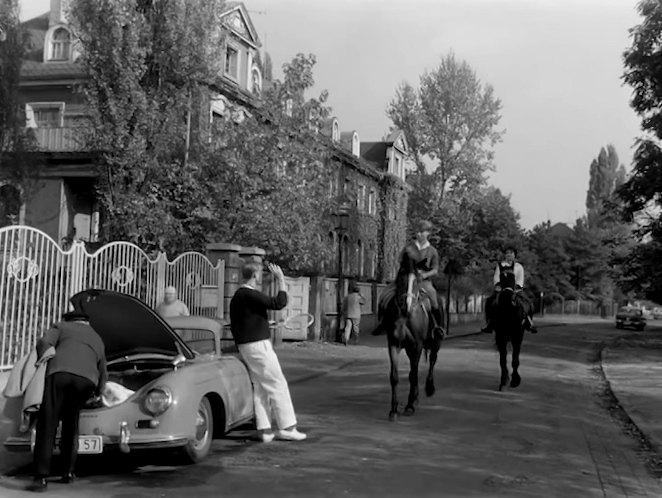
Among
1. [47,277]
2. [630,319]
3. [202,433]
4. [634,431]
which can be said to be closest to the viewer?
[202,433]

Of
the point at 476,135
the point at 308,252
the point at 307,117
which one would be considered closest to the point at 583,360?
the point at 308,252

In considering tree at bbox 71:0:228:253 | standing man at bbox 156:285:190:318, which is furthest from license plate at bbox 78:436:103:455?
tree at bbox 71:0:228:253

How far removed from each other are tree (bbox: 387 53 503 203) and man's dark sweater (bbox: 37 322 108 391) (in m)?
46.4

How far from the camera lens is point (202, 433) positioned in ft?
22.5

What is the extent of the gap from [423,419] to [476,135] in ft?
146

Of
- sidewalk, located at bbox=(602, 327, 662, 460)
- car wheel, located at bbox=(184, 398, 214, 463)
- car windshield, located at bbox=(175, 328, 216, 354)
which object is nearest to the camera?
car wheel, located at bbox=(184, 398, 214, 463)

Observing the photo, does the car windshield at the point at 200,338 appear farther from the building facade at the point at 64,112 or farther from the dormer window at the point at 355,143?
the dormer window at the point at 355,143

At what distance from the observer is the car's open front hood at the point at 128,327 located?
23.2 ft

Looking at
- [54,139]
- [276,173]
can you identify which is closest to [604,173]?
[54,139]

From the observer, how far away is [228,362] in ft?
25.1

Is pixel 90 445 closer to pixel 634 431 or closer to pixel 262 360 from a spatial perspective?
pixel 262 360

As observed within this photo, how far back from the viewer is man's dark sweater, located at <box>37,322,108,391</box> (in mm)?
5891

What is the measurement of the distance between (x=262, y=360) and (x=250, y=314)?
520mm

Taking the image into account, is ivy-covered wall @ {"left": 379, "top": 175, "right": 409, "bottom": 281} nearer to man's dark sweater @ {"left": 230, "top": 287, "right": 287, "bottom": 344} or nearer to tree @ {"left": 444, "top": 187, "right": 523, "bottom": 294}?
tree @ {"left": 444, "top": 187, "right": 523, "bottom": 294}
